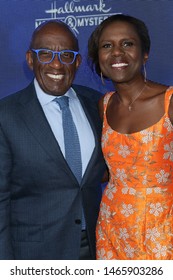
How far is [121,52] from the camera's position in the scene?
2.05 m

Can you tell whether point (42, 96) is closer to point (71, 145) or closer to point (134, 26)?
point (71, 145)

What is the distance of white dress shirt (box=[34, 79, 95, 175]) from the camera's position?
2.12 meters

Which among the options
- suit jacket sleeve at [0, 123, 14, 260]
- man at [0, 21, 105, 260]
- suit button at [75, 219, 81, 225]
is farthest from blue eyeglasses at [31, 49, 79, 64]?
suit button at [75, 219, 81, 225]

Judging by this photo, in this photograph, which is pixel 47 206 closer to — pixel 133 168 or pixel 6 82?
pixel 133 168

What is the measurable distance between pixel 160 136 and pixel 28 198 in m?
0.64

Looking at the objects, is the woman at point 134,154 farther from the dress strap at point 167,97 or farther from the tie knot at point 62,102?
the tie knot at point 62,102

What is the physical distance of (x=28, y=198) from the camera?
6.95ft

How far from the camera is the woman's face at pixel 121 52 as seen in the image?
2061 mm

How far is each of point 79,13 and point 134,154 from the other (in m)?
1.80

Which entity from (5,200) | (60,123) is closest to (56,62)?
(60,123)

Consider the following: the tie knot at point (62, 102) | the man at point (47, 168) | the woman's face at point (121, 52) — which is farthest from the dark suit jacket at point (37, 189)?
the woman's face at point (121, 52)

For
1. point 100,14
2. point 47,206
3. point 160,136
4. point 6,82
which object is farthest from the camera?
point 6,82

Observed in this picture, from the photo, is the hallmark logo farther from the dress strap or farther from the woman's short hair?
the dress strap
